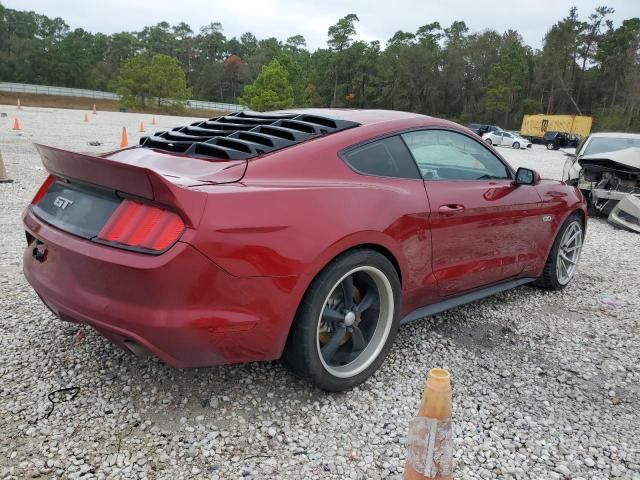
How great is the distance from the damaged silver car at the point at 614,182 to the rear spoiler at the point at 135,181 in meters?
7.90

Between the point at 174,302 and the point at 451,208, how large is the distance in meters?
1.83

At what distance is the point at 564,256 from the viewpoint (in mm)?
4719

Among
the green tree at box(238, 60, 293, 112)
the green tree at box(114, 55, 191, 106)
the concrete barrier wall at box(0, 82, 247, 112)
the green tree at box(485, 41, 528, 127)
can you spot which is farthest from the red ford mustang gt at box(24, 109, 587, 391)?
the green tree at box(485, 41, 528, 127)

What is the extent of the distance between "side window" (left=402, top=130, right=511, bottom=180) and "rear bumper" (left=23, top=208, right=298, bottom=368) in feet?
4.47

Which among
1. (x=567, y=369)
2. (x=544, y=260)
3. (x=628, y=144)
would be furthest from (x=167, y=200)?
(x=628, y=144)

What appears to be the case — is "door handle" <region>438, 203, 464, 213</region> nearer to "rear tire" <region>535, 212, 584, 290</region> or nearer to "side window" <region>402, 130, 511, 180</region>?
"side window" <region>402, 130, 511, 180</region>

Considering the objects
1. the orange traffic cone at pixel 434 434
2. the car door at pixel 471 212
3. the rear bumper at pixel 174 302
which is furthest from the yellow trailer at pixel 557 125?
the orange traffic cone at pixel 434 434

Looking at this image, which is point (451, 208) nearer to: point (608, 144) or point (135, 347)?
point (135, 347)

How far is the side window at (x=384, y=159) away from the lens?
9.29ft

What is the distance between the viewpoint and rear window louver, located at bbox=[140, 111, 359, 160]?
2.72 meters

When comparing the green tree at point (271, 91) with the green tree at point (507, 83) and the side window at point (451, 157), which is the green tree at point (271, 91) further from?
the side window at point (451, 157)

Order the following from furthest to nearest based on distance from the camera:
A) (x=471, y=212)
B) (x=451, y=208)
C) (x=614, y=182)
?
(x=614, y=182) < (x=471, y=212) < (x=451, y=208)

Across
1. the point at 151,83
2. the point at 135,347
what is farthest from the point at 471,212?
the point at 151,83

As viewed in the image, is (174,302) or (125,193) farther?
(125,193)
